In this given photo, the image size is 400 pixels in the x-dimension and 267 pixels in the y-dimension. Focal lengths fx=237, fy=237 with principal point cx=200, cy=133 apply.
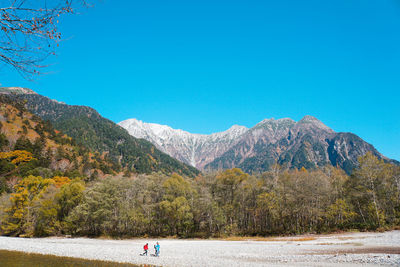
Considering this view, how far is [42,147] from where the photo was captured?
128 metres

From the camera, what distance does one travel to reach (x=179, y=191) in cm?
5616

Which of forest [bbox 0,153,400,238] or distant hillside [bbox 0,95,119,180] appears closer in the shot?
forest [bbox 0,153,400,238]

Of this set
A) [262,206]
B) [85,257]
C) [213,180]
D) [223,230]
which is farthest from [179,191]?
[85,257]

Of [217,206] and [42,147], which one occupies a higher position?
[42,147]

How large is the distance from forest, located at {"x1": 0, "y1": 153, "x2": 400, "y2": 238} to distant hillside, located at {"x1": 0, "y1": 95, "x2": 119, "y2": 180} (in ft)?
159

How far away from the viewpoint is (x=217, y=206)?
54562 mm

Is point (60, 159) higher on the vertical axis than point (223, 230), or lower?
higher

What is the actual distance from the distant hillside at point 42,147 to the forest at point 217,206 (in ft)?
159

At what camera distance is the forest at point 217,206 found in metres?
49.9

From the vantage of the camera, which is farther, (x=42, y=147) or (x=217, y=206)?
(x=42, y=147)

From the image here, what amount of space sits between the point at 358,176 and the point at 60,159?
13729 cm

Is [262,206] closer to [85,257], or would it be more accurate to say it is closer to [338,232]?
[338,232]

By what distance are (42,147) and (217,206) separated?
116 meters

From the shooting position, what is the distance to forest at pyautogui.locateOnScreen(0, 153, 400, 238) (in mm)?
49875
